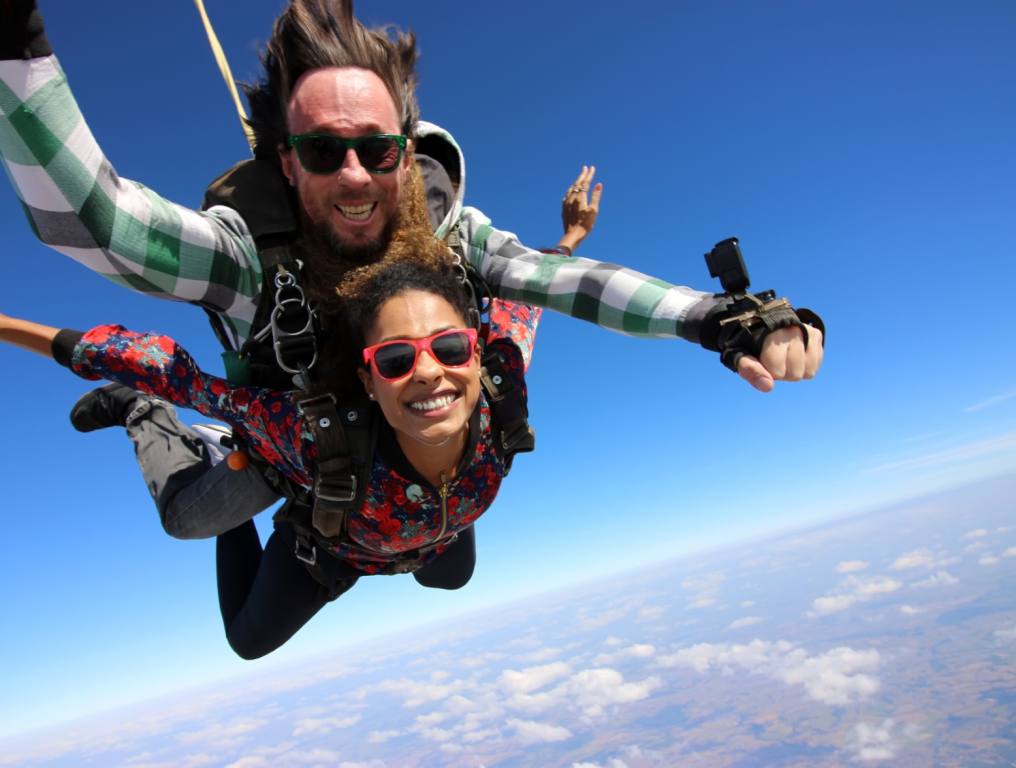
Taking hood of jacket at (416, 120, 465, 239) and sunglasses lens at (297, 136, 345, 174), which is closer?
sunglasses lens at (297, 136, 345, 174)

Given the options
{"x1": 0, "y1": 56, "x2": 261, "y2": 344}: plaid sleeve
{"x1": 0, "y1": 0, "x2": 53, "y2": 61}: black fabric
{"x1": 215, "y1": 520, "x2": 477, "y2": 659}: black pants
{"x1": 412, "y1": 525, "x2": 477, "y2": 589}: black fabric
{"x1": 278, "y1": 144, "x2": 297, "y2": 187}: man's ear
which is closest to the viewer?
{"x1": 0, "y1": 0, "x2": 53, "y2": 61}: black fabric

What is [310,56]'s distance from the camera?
2021mm

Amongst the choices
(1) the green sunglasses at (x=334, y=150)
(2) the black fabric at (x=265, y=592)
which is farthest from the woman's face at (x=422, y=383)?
(2) the black fabric at (x=265, y=592)

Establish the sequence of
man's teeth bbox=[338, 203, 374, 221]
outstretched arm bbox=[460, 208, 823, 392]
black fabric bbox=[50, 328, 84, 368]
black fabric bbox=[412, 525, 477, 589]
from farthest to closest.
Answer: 1. black fabric bbox=[412, 525, 477, 589]
2. black fabric bbox=[50, 328, 84, 368]
3. man's teeth bbox=[338, 203, 374, 221]
4. outstretched arm bbox=[460, 208, 823, 392]

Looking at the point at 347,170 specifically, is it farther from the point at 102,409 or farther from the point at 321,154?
the point at 102,409

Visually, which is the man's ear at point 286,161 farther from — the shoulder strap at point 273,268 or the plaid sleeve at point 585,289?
the plaid sleeve at point 585,289

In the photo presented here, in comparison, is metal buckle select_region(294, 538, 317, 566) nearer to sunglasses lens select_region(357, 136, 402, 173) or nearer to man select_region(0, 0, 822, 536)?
man select_region(0, 0, 822, 536)

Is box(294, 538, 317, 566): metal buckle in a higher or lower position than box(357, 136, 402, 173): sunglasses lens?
lower

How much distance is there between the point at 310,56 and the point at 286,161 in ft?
1.20

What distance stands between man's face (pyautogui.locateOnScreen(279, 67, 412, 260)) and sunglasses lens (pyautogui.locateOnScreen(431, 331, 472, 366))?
0.42 meters

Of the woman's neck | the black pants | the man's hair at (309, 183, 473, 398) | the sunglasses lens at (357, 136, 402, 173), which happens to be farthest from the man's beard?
the black pants

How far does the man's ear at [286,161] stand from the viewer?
2.12 m

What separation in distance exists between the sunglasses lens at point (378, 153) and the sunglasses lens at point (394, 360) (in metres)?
0.61

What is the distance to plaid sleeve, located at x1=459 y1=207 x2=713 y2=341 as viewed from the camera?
A: 1.96 m
